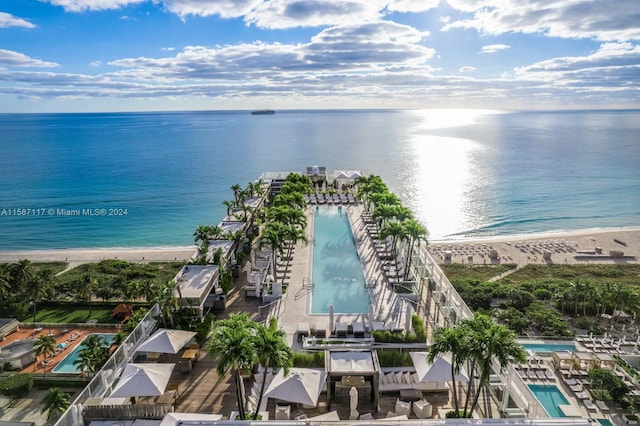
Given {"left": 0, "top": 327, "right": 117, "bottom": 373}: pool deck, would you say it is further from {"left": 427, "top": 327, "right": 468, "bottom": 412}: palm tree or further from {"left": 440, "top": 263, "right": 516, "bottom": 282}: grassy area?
{"left": 440, "top": 263, "right": 516, "bottom": 282}: grassy area

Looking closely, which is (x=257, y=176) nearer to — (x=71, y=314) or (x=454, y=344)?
(x=71, y=314)

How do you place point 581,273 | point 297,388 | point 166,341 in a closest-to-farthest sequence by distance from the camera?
1. point 297,388
2. point 166,341
3. point 581,273

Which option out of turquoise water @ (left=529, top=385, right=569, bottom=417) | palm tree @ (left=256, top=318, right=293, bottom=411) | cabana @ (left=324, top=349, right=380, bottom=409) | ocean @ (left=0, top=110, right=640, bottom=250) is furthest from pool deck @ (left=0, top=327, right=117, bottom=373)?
ocean @ (left=0, top=110, right=640, bottom=250)

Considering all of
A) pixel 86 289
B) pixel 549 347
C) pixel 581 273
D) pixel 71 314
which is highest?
pixel 86 289

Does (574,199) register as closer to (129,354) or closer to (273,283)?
(273,283)

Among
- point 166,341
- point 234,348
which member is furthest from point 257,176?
point 234,348

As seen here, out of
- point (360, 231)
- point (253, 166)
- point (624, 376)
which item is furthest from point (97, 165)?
point (624, 376)
